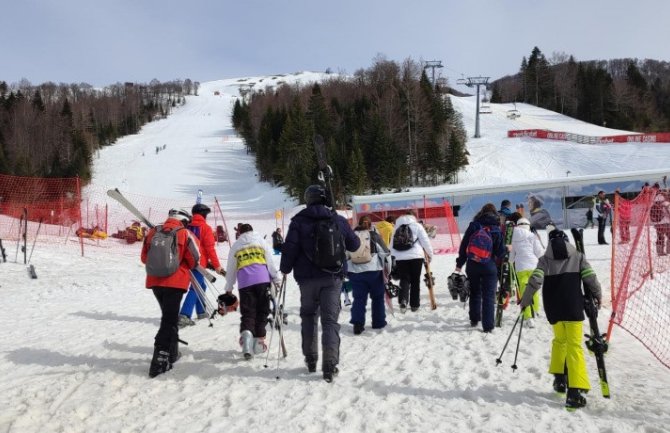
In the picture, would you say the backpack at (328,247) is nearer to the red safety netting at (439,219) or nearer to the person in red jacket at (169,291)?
the person in red jacket at (169,291)

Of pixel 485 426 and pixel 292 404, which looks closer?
pixel 485 426

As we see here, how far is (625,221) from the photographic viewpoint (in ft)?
33.3

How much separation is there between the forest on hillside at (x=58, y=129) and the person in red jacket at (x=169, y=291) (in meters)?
47.0

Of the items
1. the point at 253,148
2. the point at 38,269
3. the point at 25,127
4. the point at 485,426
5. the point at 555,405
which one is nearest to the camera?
the point at 485,426

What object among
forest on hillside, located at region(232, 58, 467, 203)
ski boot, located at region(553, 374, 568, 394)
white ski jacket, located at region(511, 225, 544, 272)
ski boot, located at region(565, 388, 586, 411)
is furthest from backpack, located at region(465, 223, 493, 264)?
forest on hillside, located at region(232, 58, 467, 203)

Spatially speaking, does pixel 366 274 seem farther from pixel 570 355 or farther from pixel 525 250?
pixel 570 355

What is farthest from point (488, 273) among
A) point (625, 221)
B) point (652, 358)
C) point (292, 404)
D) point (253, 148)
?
point (253, 148)

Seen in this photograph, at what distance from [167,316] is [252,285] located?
93 cm

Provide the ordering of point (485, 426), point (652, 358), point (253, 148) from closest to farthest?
point (485, 426) → point (652, 358) → point (253, 148)

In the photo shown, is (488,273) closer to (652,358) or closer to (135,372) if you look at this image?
(652,358)

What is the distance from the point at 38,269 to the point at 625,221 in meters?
13.9

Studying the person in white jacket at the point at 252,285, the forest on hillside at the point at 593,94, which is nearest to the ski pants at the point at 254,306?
the person in white jacket at the point at 252,285

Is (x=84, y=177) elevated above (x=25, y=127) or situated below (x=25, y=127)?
below

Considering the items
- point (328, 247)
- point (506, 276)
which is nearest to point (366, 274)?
point (328, 247)
